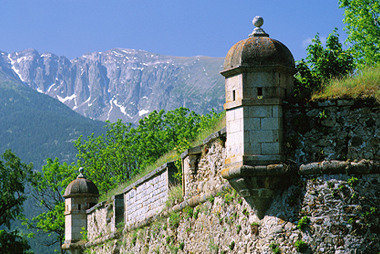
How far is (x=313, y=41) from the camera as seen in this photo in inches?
482

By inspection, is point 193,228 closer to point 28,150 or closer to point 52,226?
point 52,226

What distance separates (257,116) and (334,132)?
1292 mm

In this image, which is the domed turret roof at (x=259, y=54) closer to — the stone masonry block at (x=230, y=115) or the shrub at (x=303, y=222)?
the stone masonry block at (x=230, y=115)

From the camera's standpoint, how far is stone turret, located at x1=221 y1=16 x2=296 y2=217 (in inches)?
369

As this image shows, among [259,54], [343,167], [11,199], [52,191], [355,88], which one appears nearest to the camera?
[343,167]

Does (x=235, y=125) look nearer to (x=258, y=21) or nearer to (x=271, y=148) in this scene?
(x=271, y=148)

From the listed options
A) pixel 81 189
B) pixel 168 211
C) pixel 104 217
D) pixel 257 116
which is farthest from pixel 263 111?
pixel 81 189

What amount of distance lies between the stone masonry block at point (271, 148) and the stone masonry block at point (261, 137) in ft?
0.25

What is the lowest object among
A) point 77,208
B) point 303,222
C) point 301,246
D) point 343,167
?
point 301,246

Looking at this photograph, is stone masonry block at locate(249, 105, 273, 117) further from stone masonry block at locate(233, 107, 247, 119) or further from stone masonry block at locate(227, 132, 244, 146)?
stone masonry block at locate(227, 132, 244, 146)

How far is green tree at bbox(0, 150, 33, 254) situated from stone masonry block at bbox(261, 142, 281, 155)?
21.7 m

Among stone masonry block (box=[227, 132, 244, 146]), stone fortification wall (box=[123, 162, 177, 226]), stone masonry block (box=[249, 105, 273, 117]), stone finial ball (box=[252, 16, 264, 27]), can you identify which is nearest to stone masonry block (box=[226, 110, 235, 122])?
stone masonry block (box=[227, 132, 244, 146])

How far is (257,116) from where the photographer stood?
31.2 ft

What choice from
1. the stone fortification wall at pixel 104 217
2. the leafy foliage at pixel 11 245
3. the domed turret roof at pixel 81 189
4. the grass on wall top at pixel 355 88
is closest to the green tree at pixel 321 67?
the grass on wall top at pixel 355 88
